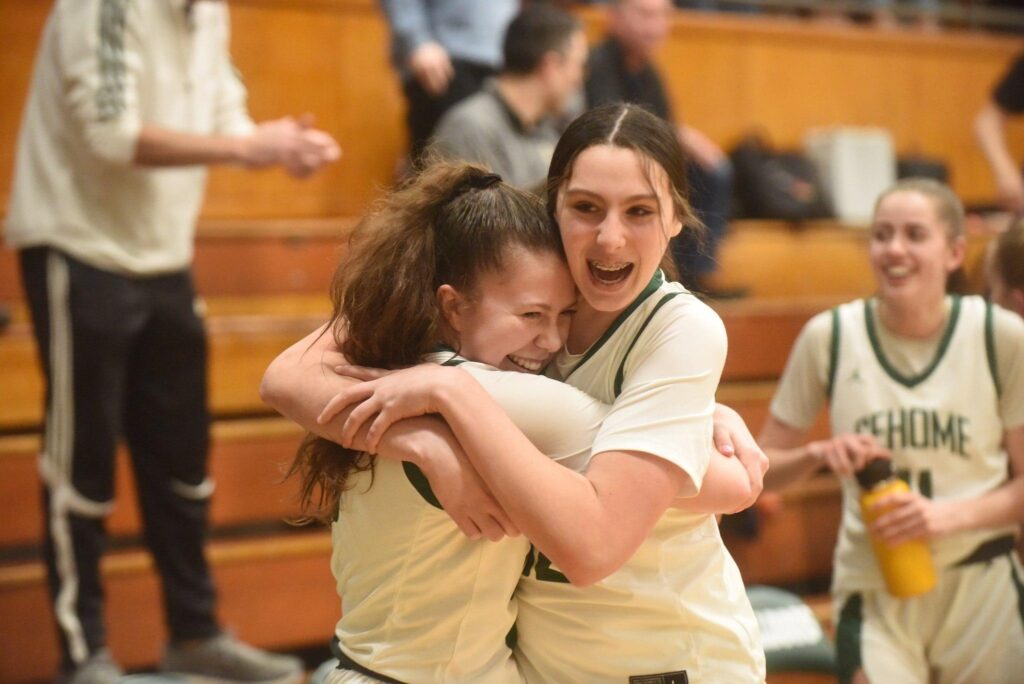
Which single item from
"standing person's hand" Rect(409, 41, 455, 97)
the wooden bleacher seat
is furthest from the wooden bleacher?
"standing person's hand" Rect(409, 41, 455, 97)

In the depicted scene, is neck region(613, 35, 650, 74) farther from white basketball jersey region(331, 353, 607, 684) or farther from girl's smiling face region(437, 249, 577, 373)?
white basketball jersey region(331, 353, 607, 684)

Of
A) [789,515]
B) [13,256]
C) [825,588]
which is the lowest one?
[825,588]

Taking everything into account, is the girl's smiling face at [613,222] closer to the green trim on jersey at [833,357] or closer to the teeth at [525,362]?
the teeth at [525,362]

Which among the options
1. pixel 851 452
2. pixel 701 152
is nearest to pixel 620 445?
pixel 851 452

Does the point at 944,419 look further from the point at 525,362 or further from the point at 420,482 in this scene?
the point at 420,482

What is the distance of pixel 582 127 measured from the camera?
166 centimetres

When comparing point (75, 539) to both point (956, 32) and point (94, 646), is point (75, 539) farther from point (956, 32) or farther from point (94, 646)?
point (956, 32)

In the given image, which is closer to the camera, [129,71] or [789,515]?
[129,71]

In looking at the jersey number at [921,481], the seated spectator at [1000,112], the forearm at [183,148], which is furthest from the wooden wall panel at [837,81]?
the jersey number at [921,481]

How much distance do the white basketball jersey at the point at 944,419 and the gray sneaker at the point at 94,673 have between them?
1.65 m

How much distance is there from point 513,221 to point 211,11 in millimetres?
1837

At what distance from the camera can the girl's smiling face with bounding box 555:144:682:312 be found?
1600 mm

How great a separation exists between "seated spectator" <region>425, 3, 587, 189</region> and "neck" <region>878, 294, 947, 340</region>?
1350 millimetres

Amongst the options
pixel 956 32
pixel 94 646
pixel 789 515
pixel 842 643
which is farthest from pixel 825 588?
pixel 956 32
